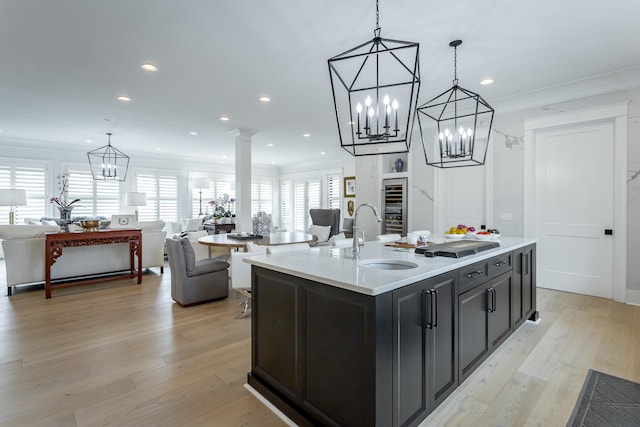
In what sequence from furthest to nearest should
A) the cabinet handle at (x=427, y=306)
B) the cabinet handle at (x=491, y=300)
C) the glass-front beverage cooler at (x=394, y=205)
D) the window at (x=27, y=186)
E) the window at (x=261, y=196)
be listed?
1. the window at (x=261, y=196)
2. the window at (x=27, y=186)
3. the glass-front beverage cooler at (x=394, y=205)
4. the cabinet handle at (x=491, y=300)
5. the cabinet handle at (x=427, y=306)

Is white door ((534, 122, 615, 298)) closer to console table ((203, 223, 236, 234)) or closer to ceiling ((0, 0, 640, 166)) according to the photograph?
ceiling ((0, 0, 640, 166))

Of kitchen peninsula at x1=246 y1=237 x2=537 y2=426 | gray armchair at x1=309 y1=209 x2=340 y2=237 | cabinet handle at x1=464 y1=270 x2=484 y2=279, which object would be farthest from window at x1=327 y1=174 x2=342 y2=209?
cabinet handle at x1=464 y1=270 x2=484 y2=279

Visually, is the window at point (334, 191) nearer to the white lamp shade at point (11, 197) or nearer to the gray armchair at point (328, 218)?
the gray armchair at point (328, 218)

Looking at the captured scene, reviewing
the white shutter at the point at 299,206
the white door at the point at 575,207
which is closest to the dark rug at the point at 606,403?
the white door at the point at 575,207

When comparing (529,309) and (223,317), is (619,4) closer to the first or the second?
(529,309)

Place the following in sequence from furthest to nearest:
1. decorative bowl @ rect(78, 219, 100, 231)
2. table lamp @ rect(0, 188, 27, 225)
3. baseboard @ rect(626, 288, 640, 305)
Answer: table lamp @ rect(0, 188, 27, 225)
decorative bowl @ rect(78, 219, 100, 231)
baseboard @ rect(626, 288, 640, 305)

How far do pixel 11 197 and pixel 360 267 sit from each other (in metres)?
6.85

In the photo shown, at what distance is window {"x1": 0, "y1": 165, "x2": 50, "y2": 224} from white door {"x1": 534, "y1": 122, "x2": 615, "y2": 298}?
996cm

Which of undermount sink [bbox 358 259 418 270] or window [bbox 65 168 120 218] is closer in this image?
undermount sink [bbox 358 259 418 270]

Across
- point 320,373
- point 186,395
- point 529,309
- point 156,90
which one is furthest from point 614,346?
point 156,90

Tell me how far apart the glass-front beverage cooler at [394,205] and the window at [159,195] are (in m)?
6.36

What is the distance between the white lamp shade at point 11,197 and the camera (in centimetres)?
550

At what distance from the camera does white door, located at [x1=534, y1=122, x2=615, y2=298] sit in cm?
395

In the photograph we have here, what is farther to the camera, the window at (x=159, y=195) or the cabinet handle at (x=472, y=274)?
the window at (x=159, y=195)
